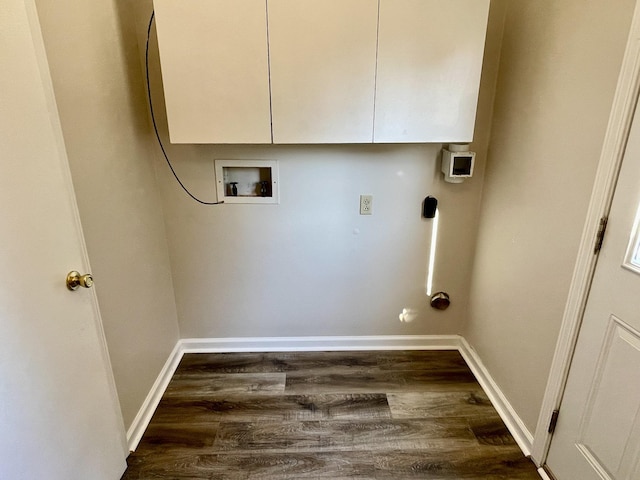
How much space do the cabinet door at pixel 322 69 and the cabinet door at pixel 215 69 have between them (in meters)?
0.07

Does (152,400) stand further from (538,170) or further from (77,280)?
(538,170)

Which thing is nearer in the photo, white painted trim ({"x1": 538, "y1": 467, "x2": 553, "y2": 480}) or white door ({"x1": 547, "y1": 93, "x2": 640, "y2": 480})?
white door ({"x1": 547, "y1": 93, "x2": 640, "y2": 480})

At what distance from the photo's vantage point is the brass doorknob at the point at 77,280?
3.91 feet

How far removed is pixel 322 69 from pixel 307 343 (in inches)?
65.0

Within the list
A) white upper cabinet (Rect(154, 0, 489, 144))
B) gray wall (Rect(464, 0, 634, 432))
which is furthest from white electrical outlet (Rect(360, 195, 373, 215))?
gray wall (Rect(464, 0, 634, 432))

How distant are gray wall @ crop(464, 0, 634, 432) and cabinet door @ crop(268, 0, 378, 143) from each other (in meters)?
0.71

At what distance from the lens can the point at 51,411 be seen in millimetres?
1110

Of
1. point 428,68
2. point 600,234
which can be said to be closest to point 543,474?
point 600,234

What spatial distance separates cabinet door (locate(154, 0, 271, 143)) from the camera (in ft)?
4.91

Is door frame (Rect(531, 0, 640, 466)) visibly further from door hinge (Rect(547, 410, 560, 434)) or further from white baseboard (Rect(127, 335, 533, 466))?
white baseboard (Rect(127, 335, 533, 466))

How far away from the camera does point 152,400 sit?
6.30ft

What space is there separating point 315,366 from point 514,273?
1253mm

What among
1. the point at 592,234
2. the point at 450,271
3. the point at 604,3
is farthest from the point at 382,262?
the point at 604,3

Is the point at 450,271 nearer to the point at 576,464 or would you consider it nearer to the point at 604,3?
the point at 576,464
